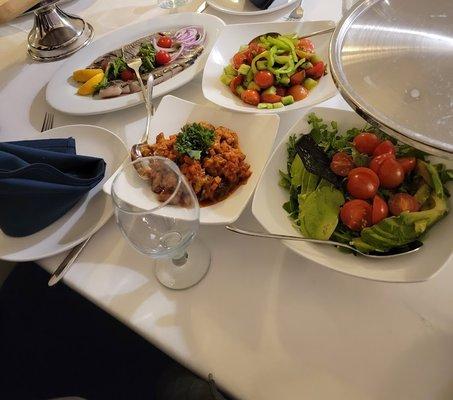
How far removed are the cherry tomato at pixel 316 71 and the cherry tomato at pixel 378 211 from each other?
0.44 m

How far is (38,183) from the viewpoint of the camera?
747mm

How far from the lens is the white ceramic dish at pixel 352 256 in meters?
0.57

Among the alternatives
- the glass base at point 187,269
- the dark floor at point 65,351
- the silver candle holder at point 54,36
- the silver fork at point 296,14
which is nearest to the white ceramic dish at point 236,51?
the silver fork at point 296,14

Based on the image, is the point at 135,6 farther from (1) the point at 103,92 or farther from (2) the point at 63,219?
(2) the point at 63,219

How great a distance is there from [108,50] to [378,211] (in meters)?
0.96

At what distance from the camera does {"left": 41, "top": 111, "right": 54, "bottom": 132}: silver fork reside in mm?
1051

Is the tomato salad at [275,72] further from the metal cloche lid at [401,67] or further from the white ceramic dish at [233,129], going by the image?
the metal cloche lid at [401,67]

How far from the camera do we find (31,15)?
1.50 metres

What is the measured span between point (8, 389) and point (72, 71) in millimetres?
888

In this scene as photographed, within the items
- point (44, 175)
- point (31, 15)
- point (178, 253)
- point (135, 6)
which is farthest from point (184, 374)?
point (31, 15)

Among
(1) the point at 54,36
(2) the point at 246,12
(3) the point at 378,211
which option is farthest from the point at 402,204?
(1) the point at 54,36

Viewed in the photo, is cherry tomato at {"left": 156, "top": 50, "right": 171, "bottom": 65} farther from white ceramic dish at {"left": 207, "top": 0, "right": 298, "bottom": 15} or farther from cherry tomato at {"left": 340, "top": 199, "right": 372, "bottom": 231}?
cherry tomato at {"left": 340, "top": 199, "right": 372, "bottom": 231}

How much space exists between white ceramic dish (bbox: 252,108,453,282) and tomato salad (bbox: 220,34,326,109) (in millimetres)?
258

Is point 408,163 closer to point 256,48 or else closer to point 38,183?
point 256,48
